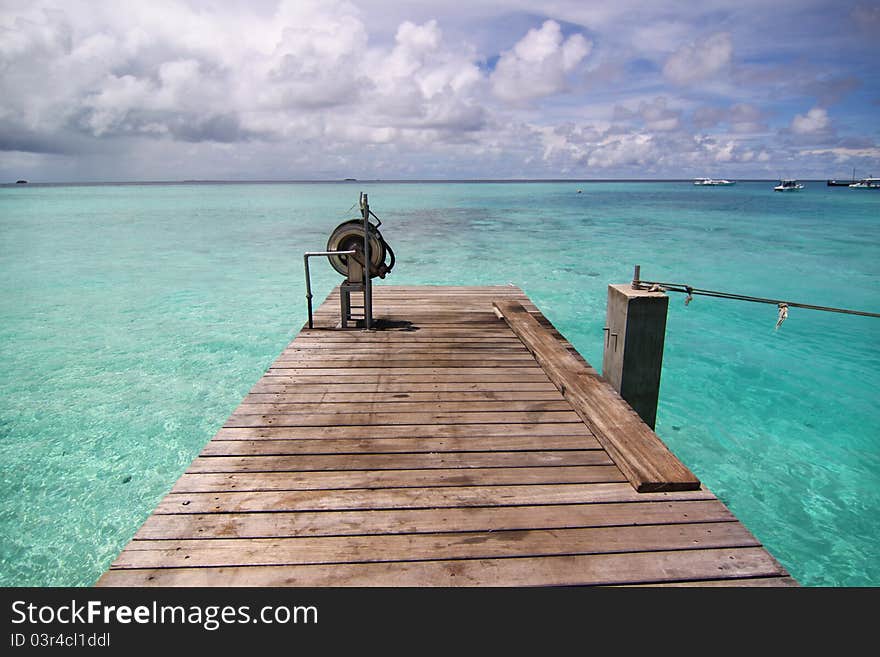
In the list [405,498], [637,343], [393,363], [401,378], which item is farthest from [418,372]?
[405,498]

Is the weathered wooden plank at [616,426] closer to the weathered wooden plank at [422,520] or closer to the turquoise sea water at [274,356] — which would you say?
the weathered wooden plank at [422,520]

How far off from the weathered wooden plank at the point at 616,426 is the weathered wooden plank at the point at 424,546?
0.40 meters

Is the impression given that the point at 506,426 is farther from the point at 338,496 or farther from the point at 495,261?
the point at 495,261

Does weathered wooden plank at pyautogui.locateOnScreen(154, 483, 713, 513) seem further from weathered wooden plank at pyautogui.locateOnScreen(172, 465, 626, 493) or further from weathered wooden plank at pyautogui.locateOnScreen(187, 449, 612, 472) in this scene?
weathered wooden plank at pyautogui.locateOnScreen(187, 449, 612, 472)

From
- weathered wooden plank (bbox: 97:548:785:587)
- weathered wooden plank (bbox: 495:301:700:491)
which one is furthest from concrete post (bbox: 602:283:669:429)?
weathered wooden plank (bbox: 97:548:785:587)

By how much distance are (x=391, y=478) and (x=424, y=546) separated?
67 centimetres

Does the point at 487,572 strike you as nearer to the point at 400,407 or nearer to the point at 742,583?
the point at 742,583

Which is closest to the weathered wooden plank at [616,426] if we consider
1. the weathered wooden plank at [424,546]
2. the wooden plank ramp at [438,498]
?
the wooden plank ramp at [438,498]

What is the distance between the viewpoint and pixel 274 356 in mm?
10281

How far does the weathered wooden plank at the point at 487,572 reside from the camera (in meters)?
2.32

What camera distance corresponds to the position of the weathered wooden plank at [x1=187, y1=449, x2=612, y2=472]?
3283 mm

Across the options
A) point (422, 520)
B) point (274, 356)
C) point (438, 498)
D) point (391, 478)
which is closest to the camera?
point (422, 520)

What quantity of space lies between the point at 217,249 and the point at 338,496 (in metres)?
24.9
